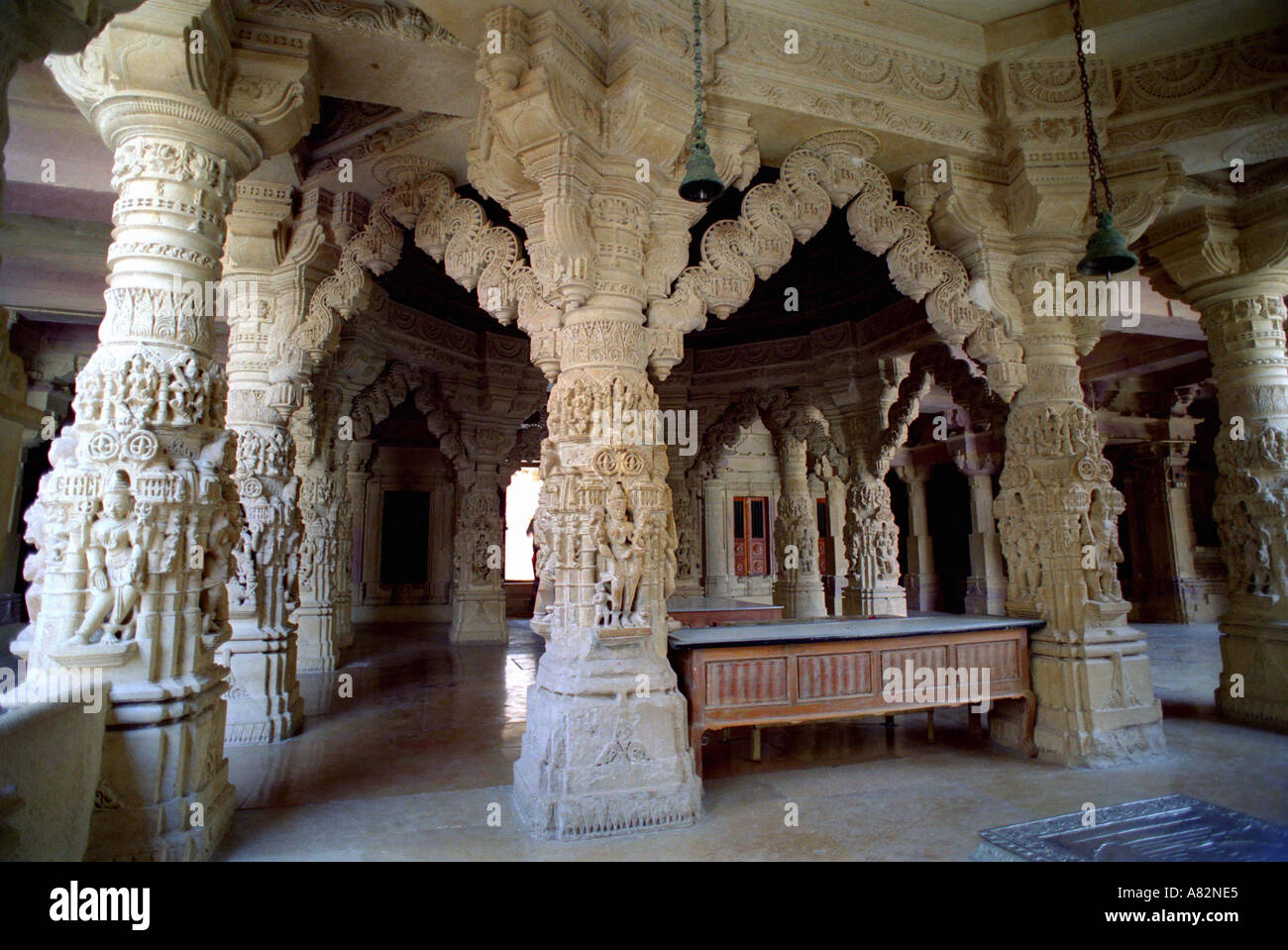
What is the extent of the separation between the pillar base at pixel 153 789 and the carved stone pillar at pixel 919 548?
14651 millimetres

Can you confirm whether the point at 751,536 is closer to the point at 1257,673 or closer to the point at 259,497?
the point at 1257,673

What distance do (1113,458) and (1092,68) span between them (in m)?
11.2

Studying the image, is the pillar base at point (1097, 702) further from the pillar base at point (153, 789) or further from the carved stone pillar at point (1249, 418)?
the pillar base at point (153, 789)

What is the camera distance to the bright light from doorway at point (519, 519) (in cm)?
1709

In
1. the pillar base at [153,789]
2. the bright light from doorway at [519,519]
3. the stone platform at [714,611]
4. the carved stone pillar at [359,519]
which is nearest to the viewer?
the pillar base at [153,789]

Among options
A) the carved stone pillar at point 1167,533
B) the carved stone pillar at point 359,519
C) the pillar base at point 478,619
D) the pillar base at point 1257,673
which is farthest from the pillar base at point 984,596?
the carved stone pillar at point 359,519

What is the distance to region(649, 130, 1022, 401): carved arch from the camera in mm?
4598

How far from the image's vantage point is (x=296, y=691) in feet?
20.0

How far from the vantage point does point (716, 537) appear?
15.2m

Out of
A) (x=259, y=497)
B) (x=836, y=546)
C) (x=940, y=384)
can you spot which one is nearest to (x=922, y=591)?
(x=836, y=546)

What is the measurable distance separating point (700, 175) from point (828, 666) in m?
3.27

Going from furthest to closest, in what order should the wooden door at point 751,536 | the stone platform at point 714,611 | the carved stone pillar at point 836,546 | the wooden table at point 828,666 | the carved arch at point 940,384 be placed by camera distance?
the wooden door at point 751,536
the carved stone pillar at point 836,546
the carved arch at point 940,384
the stone platform at point 714,611
the wooden table at point 828,666

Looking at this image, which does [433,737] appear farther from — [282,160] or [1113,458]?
[1113,458]
